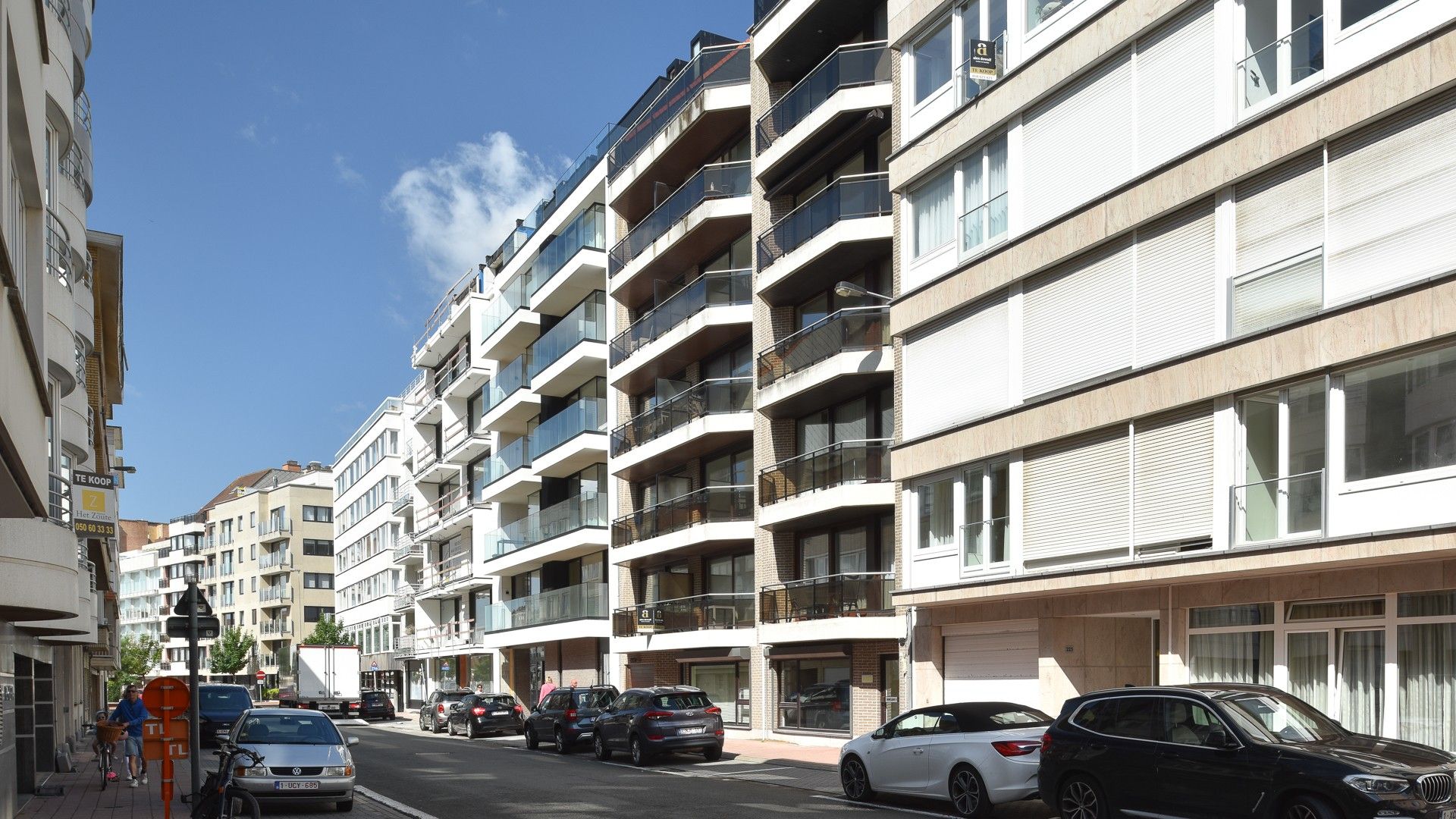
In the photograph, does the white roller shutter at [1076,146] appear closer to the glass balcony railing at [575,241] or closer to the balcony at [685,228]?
the balcony at [685,228]

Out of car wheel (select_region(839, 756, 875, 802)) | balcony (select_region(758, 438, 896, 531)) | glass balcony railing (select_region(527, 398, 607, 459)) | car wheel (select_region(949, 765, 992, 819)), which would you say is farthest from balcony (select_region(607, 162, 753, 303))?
car wheel (select_region(949, 765, 992, 819))

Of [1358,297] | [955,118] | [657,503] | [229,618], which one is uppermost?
[955,118]

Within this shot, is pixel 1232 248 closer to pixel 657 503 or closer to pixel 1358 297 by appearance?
pixel 1358 297

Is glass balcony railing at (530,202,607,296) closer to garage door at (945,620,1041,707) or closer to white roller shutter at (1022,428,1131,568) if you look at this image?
garage door at (945,620,1041,707)

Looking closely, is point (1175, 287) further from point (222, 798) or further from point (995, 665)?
point (222, 798)

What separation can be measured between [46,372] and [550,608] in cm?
3317

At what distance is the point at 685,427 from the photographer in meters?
37.5

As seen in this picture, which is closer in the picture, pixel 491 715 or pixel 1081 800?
pixel 1081 800

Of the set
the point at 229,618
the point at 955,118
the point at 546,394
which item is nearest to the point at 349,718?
the point at 546,394

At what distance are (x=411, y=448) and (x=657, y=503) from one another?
37.4 metres

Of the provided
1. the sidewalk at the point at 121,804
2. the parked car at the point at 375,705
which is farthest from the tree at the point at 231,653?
the sidewalk at the point at 121,804

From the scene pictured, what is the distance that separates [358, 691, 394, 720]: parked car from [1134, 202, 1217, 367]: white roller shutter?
1775 inches

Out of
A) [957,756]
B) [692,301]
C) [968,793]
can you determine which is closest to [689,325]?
[692,301]

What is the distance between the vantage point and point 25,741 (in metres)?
23.7
